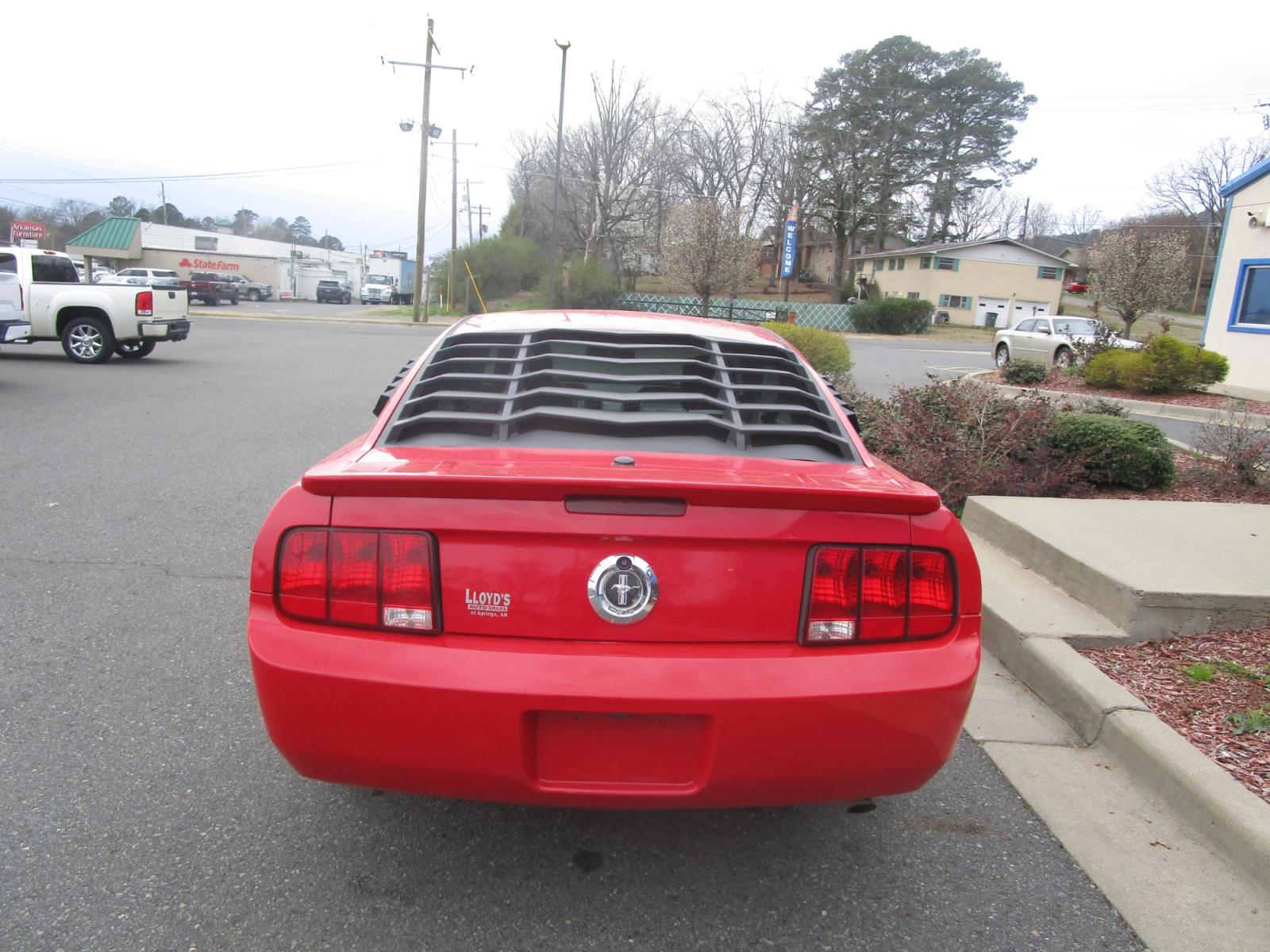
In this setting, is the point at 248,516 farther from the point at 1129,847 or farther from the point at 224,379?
the point at 224,379

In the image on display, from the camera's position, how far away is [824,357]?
42.5ft

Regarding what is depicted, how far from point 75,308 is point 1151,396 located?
17.8m

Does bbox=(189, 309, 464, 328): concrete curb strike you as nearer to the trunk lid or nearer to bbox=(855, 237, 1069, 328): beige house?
bbox=(855, 237, 1069, 328): beige house

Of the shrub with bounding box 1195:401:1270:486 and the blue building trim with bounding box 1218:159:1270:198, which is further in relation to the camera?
the blue building trim with bounding box 1218:159:1270:198

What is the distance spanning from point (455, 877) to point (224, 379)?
12.8 m

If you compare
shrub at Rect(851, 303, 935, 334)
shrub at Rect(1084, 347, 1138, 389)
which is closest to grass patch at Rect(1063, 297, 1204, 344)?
shrub at Rect(851, 303, 935, 334)

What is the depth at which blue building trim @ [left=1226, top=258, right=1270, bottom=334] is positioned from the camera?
650 inches

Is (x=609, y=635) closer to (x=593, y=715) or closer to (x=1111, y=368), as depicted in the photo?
(x=593, y=715)

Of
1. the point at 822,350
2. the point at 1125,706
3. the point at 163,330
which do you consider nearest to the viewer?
the point at 1125,706

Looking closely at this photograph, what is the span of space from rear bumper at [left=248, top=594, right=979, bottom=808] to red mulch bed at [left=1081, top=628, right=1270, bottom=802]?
1523 mm

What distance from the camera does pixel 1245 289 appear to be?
16.9m

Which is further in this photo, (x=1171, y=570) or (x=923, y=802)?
(x=1171, y=570)

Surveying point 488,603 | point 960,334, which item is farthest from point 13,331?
point 960,334

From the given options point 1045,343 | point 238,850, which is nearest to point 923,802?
point 238,850
